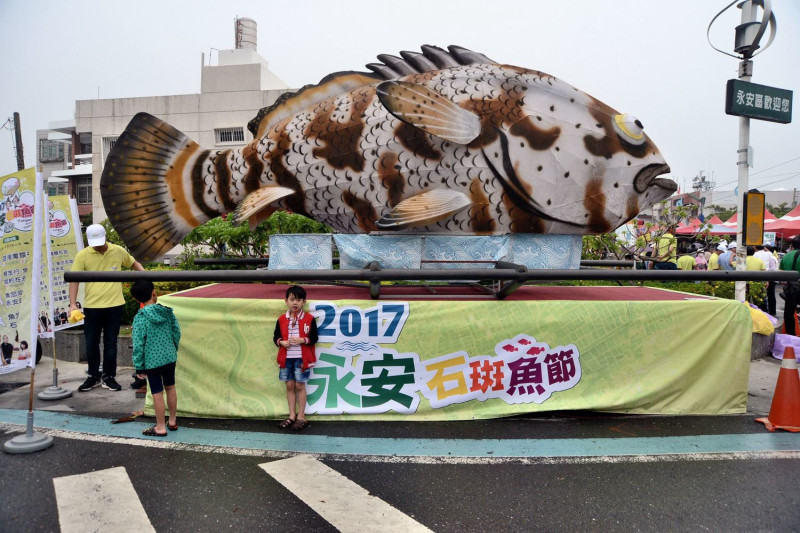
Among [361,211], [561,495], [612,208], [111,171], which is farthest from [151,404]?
[612,208]

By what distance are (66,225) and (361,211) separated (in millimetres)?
3404

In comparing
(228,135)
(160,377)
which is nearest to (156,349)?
(160,377)

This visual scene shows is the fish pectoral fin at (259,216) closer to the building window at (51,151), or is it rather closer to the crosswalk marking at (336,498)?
the crosswalk marking at (336,498)

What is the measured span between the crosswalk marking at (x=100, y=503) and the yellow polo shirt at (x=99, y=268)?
221 centimetres

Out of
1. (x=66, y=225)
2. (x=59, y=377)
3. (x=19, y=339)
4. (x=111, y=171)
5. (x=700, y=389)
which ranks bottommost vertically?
(x=59, y=377)

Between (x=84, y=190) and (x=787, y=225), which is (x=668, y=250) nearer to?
(x=787, y=225)

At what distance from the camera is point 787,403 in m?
3.82

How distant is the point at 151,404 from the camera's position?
3.97 meters

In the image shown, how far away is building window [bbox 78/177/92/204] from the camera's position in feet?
108

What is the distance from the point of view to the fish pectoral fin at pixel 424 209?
4027mm

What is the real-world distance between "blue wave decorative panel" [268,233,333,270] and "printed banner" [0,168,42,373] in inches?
68.8

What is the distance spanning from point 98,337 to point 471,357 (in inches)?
140

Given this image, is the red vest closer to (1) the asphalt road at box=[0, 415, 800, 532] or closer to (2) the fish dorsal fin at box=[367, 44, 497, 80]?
(1) the asphalt road at box=[0, 415, 800, 532]

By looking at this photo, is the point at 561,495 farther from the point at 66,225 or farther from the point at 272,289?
the point at 66,225
